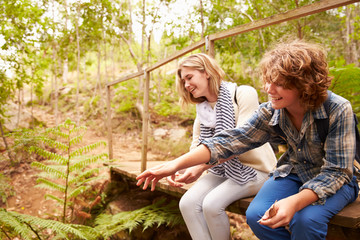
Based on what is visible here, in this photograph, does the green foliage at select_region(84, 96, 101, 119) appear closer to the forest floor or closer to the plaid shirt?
the forest floor

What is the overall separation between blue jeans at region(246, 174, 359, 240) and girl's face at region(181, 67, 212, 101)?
0.89 m

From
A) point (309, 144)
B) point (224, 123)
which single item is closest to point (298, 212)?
point (309, 144)

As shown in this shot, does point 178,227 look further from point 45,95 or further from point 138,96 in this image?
point 45,95

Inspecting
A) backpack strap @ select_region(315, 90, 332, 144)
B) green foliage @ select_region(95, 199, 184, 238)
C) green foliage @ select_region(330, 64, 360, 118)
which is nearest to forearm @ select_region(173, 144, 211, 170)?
backpack strap @ select_region(315, 90, 332, 144)

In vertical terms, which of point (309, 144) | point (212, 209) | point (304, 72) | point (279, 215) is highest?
→ point (304, 72)

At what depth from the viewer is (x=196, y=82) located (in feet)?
7.11

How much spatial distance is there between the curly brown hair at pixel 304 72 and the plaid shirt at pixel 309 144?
3.4 inches

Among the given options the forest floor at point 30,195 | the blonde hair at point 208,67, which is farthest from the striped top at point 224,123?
the forest floor at point 30,195

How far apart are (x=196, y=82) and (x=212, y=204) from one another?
3.02 ft

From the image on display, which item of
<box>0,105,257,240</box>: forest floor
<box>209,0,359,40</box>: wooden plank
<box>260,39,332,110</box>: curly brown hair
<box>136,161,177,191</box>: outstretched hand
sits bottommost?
<box>0,105,257,240</box>: forest floor

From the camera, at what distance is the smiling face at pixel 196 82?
2.17m

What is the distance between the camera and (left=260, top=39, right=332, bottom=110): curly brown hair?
132cm

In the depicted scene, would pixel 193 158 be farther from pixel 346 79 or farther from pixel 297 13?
pixel 346 79

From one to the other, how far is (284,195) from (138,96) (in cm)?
721
